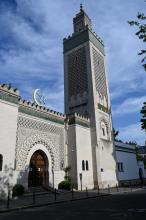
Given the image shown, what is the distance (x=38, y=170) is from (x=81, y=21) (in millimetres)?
22070

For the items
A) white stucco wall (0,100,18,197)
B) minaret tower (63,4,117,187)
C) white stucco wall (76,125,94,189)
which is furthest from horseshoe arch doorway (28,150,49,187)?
minaret tower (63,4,117,187)

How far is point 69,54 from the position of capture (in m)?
31.6

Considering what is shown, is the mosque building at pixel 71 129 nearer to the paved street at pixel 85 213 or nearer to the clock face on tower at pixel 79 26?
the clock face on tower at pixel 79 26

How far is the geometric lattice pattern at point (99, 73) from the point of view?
29156 mm

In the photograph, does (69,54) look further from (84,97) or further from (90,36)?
(84,97)

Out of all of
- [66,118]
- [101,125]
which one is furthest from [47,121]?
[101,125]

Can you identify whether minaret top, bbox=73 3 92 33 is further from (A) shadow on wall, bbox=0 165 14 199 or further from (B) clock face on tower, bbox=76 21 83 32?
(A) shadow on wall, bbox=0 165 14 199

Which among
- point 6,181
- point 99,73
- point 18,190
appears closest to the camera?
point 6,181

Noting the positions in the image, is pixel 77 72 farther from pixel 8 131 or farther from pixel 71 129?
pixel 8 131

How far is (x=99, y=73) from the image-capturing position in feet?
99.4

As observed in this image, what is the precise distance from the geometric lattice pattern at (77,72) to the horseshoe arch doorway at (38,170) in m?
10.7

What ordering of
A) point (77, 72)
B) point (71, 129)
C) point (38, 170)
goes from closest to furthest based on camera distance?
point (38, 170), point (71, 129), point (77, 72)

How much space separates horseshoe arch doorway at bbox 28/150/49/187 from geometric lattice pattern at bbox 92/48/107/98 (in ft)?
39.1

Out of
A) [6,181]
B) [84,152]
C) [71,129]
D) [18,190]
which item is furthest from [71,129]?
[6,181]
